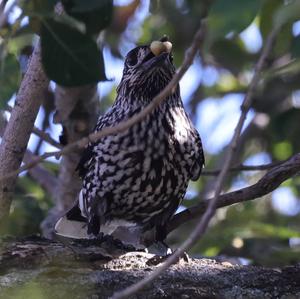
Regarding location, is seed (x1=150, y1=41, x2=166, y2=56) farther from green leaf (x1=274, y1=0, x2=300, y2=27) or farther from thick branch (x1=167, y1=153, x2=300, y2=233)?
green leaf (x1=274, y1=0, x2=300, y2=27)

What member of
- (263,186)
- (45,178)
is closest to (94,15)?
(263,186)

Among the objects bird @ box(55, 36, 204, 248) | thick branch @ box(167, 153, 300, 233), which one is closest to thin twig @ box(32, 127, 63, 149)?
bird @ box(55, 36, 204, 248)

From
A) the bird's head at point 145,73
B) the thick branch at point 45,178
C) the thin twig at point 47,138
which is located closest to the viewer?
the bird's head at point 145,73

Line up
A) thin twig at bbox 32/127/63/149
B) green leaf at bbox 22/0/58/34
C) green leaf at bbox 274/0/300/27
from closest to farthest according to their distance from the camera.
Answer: green leaf at bbox 274/0/300/27
green leaf at bbox 22/0/58/34
thin twig at bbox 32/127/63/149

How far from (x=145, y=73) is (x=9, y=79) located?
2.47 meters

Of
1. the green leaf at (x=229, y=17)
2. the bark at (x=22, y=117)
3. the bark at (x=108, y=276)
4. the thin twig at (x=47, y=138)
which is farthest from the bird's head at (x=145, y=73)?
the green leaf at (x=229, y=17)

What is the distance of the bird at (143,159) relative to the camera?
4.65m

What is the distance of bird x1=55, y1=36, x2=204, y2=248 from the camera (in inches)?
183

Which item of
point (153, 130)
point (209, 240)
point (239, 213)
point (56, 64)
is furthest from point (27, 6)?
point (239, 213)

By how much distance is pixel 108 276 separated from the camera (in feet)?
11.7

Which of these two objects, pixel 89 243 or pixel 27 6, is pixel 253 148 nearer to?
pixel 89 243

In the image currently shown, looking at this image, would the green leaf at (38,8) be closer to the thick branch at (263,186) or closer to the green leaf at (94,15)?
the green leaf at (94,15)

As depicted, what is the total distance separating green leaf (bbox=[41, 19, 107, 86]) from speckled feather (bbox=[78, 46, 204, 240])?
210 cm

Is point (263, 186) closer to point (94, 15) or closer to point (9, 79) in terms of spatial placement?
point (94, 15)
